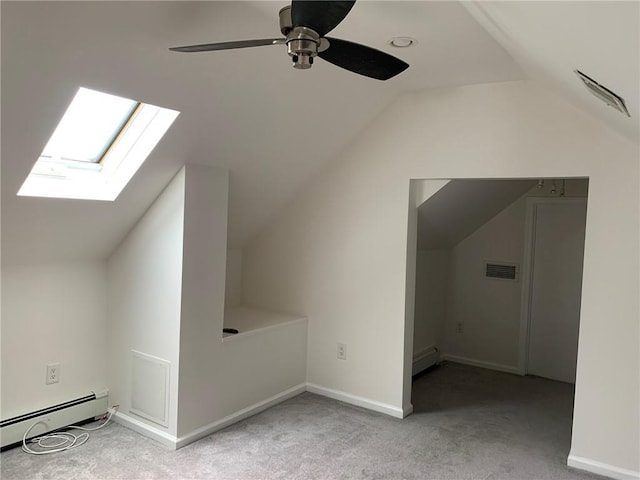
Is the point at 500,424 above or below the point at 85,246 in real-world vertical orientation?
below

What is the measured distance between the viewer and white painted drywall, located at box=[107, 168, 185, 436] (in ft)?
9.96

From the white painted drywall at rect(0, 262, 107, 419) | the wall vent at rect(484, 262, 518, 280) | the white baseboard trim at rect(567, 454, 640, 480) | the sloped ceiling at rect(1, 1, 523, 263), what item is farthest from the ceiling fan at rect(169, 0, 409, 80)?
the wall vent at rect(484, 262, 518, 280)

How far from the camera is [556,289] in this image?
456cm

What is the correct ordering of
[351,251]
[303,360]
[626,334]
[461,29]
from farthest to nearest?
[303,360]
[351,251]
[626,334]
[461,29]

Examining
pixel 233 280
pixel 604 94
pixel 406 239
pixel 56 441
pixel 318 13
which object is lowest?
pixel 56 441

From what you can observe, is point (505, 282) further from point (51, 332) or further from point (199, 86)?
point (51, 332)

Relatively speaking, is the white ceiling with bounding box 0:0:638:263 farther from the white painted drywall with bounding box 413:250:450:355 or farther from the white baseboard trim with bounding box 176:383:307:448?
the white painted drywall with bounding box 413:250:450:355

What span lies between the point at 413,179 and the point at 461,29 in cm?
130

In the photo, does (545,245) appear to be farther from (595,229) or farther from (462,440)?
(462,440)

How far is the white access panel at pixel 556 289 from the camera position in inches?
175

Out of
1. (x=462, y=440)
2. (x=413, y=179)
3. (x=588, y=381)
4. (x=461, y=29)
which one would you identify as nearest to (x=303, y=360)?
(x=462, y=440)

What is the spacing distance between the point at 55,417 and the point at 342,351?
198cm

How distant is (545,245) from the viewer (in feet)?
15.0

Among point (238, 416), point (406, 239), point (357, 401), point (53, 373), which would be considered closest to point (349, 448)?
point (357, 401)
